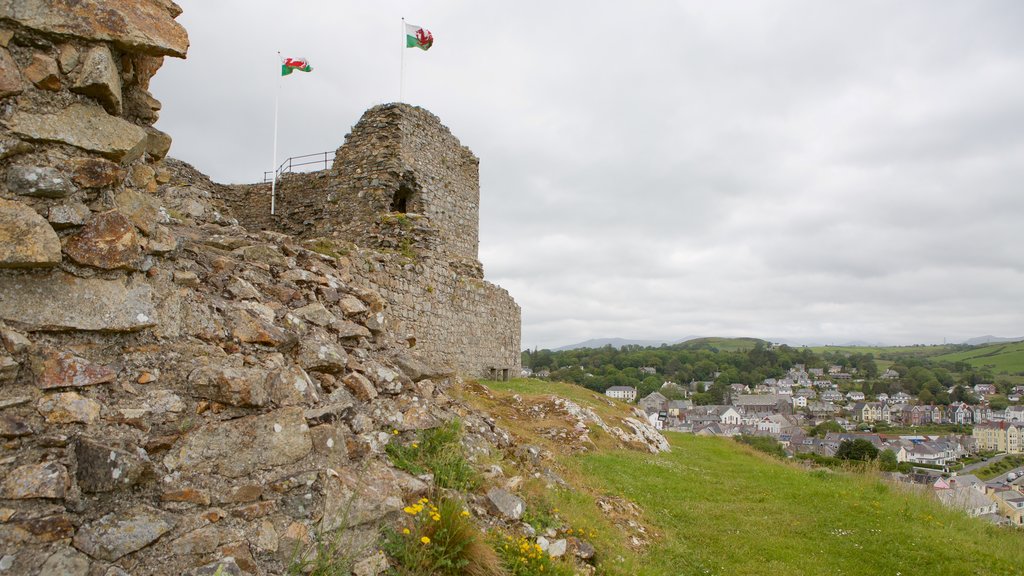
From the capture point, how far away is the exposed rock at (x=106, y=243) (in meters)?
4.11

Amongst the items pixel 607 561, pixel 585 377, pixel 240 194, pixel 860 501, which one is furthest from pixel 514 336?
pixel 585 377

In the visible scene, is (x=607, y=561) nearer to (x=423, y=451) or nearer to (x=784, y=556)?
(x=423, y=451)

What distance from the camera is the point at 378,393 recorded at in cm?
634

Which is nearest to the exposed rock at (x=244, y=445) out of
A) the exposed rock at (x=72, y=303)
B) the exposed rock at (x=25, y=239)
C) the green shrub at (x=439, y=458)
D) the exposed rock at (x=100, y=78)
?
the exposed rock at (x=72, y=303)

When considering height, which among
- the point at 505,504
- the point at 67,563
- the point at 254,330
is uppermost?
the point at 254,330

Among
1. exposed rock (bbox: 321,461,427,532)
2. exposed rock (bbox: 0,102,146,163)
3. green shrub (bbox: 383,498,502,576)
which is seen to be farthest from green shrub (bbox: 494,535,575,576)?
exposed rock (bbox: 0,102,146,163)

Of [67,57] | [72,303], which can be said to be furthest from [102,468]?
[67,57]

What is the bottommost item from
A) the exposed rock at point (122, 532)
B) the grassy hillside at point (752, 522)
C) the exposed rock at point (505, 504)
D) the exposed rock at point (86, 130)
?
the grassy hillside at point (752, 522)

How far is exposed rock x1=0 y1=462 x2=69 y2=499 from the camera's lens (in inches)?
134

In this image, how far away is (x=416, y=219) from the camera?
15.6m

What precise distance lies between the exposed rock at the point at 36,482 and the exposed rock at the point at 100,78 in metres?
2.62

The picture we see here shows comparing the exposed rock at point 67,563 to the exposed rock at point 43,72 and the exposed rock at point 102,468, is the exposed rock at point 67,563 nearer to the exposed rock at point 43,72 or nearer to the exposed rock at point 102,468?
the exposed rock at point 102,468

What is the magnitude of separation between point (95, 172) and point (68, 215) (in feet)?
1.30

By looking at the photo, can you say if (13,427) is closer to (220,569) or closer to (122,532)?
(122,532)
